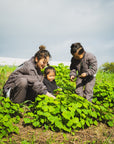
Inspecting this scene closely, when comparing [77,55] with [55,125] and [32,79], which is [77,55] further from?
[55,125]

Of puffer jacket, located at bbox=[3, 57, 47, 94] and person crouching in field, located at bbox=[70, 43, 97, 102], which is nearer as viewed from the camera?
puffer jacket, located at bbox=[3, 57, 47, 94]

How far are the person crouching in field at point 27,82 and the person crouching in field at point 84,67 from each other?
0.99m

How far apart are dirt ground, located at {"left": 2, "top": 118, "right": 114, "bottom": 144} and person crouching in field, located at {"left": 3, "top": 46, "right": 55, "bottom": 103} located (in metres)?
0.60

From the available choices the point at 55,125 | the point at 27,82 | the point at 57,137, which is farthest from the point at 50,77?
the point at 57,137

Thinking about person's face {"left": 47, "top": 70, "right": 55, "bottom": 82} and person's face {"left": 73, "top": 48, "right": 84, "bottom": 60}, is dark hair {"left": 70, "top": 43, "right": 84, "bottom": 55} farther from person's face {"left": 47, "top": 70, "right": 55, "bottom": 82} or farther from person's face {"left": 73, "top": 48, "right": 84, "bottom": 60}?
person's face {"left": 47, "top": 70, "right": 55, "bottom": 82}

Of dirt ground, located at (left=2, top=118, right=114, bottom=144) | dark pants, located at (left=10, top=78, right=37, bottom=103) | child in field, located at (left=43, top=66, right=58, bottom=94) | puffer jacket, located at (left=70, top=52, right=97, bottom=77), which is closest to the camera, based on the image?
dirt ground, located at (left=2, top=118, right=114, bottom=144)

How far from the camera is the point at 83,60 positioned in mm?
4043

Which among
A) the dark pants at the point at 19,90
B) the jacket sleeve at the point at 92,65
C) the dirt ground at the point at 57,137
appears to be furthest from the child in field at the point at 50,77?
the dirt ground at the point at 57,137

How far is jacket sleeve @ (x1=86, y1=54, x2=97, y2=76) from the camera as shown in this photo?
3.77m

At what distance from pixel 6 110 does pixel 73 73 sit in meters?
2.15

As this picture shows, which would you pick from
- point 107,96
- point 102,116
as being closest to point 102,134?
point 102,116

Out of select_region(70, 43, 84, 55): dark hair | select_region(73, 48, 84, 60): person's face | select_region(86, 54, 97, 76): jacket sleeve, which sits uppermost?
select_region(70, 43, 84, 55): dark hair

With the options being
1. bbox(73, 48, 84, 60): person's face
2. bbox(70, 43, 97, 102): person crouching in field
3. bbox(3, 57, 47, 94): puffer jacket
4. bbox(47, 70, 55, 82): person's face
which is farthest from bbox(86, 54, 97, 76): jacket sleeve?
bbox(3, 57, 47, 94): puffer jacket

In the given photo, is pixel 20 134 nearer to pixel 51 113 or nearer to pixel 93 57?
pixel 51 113
